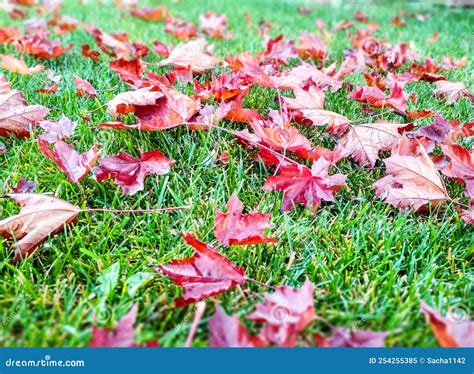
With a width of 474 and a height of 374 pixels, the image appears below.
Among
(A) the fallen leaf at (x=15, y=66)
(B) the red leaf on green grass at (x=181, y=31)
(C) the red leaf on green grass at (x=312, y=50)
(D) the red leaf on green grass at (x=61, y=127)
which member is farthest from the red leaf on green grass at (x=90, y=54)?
(C) the red leaf on green grass at (x=312, y=50)

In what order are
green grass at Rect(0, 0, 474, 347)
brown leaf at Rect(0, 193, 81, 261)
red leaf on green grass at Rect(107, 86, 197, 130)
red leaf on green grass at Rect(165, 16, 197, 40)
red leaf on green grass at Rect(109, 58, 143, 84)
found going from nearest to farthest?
green grass at Rect(0, 0, 474, 347) < brown leaf at Rect(0, 193, 81, 261) < red leaf on green grass at Rect(107, 86, 197, 130) < red leaf on green grass at Rect(109, 58, 143, 84) < red leaf on green grass at Rect(165, 16, 197, 40)

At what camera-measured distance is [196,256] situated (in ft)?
3.35

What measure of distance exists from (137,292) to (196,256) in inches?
5.9

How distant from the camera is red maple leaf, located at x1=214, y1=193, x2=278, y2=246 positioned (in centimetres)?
112

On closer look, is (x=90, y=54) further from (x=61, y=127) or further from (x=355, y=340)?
(x=355, y=340)

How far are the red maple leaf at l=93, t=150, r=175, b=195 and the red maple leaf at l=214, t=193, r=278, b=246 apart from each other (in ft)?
0.92

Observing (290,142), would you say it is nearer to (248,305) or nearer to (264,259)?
(264,259)

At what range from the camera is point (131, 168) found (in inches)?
52.9

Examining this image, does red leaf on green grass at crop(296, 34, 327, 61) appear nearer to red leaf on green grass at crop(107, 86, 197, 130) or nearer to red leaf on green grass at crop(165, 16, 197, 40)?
red leaf on green grass at crop(165, 16, 197, 40)

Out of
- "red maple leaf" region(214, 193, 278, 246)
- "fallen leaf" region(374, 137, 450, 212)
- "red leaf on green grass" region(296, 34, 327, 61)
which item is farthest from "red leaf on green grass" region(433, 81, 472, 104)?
"red maple leaf" region(214, 193, 278, 246)

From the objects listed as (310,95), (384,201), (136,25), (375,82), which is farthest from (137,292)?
(136,25)

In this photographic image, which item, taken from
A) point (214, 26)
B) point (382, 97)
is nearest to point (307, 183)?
point (382, 97)

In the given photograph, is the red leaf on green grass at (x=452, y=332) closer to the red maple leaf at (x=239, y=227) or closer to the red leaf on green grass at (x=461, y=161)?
the red maple leaf at (x=239, y=227)

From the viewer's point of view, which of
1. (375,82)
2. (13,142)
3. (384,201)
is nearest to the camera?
(384,201)
